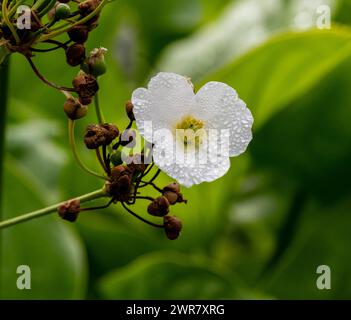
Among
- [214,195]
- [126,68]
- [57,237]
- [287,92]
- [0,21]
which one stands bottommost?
[0,21]

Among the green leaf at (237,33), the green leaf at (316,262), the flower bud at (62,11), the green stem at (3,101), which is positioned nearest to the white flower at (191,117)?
the flower bud at (62,11)

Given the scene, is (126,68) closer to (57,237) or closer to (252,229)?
(252,229)

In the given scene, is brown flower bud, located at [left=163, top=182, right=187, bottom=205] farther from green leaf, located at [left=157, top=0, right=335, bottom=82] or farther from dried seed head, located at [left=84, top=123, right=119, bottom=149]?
green leaf, located at [left=157, top=0, right=335, bottom=82]

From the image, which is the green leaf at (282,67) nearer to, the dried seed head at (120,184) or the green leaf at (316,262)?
the green leaf at (316,262)

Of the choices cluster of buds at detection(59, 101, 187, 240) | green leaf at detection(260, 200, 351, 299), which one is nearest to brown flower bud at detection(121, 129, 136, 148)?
cluster of buds at detection(59, 101, 187, 240)

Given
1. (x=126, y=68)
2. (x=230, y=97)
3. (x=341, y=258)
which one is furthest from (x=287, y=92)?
Result: (x=126, y=68)

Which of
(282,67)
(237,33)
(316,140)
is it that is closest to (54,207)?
(282,67)
